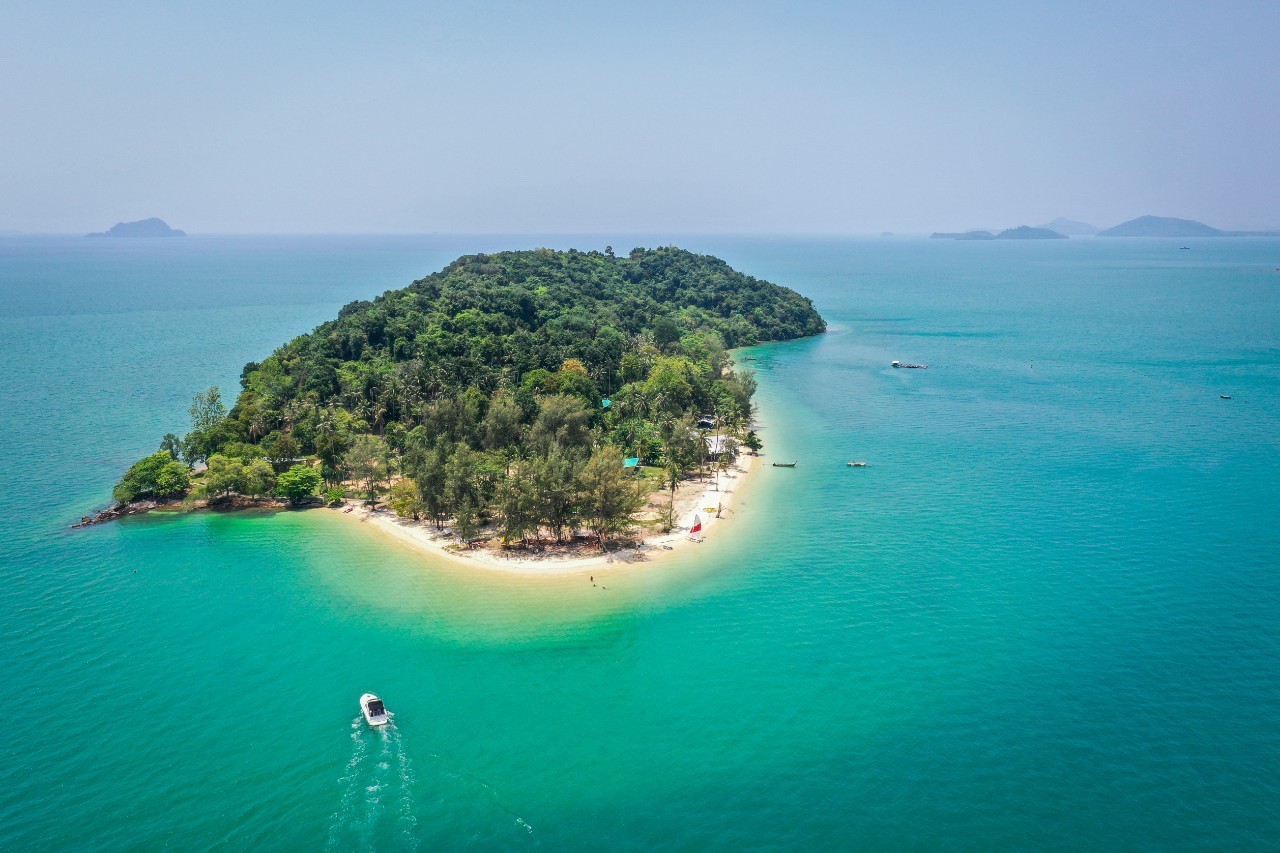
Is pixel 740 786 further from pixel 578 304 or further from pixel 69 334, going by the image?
pixel 69 334

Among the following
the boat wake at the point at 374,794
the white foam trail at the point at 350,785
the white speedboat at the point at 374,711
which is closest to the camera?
the boat wake at the point at 374,794

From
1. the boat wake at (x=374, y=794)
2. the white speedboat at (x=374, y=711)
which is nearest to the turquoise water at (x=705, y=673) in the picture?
the boat wake at (x=374, y=794)

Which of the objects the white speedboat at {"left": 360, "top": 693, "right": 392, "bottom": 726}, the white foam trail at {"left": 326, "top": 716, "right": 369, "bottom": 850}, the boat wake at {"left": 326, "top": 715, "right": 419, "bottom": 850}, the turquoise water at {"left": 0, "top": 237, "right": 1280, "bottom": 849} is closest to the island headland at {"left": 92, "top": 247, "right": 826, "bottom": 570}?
the turquoise water at {"left": 0, "top": 237, "right": 1280, "bottom": 849}

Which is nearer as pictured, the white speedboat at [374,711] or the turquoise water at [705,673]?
the turquoise water at [705,673]

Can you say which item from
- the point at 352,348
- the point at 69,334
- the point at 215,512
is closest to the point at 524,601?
the point at 215,512

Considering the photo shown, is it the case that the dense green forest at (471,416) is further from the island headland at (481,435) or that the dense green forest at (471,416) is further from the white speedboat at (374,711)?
the white speedboat at (374,711)
